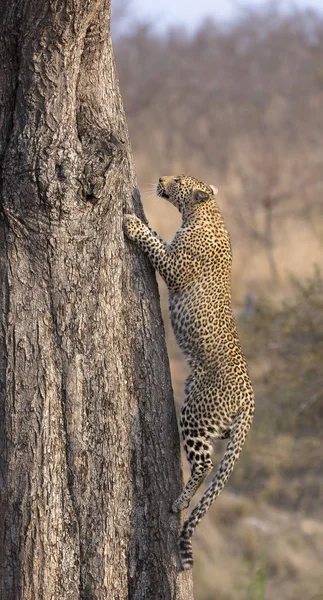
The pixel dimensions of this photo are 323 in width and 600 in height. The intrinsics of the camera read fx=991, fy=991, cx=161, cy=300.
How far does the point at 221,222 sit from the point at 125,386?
6.66 feet

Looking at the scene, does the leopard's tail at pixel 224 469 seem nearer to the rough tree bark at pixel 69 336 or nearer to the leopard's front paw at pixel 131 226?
the rough tree bark at pixel 69 336

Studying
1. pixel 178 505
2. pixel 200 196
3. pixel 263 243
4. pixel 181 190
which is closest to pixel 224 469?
pixel 178 505

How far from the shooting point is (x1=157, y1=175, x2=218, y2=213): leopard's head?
23.6 feet

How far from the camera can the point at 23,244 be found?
5250 millimetres

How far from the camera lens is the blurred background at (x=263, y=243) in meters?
11.1

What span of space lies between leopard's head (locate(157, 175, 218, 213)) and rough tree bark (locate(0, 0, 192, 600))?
→ 1.67 metres

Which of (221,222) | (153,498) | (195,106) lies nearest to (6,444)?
(153,498)

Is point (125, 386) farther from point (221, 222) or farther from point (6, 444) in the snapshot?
point (221, 222)

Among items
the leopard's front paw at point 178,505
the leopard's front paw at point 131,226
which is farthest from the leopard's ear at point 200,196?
the leopard's front paw at point 178,505

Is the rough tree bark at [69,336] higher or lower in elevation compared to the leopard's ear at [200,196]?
lower

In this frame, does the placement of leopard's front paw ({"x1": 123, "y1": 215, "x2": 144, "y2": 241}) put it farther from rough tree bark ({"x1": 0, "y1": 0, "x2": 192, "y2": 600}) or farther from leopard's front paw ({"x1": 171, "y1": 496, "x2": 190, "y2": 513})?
leopard's front paw ({"x1": 171, "y1": 496, "x2": 190, "y2": 513})

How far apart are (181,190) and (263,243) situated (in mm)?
11841

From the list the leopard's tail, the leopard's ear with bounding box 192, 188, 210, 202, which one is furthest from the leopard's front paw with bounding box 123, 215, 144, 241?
the leopard's ear with bounding box 192, 188, 210, 202

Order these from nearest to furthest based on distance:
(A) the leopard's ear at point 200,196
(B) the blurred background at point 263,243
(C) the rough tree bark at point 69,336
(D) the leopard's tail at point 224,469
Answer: (C) the rough tree bark at point 69,336 < (D) the leopard's tail at point 224,469 < (A) the leopard's ear at point 200,196 < (B) the blurred background at point 263,243
